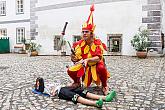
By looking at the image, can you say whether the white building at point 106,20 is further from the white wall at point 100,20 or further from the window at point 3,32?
the window at point 3,32

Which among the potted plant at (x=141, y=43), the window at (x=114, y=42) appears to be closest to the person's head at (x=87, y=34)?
the potted plant at (x=141, y=43)

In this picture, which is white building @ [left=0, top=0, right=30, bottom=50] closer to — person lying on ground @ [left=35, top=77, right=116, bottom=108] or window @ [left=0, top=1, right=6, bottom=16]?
window @ [left=0, top=1, right=6, bottom=16]

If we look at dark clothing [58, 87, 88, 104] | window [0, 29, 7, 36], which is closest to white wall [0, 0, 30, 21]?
window [0, 29, 7, 36]

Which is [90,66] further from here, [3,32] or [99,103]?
[3,32]

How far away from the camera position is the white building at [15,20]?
79.2 feet

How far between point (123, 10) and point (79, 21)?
9.49 feet

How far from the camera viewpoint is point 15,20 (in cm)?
2514

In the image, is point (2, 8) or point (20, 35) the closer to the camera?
point (20, 35)

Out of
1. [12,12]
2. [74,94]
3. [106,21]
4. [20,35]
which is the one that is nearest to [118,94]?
[74,94]

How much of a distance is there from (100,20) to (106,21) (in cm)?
38

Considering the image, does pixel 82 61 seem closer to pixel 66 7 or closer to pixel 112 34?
pixel 112 34

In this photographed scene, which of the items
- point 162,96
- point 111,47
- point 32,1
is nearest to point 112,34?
point 111,47

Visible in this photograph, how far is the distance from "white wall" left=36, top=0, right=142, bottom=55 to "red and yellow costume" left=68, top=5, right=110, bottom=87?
9484 millimetres

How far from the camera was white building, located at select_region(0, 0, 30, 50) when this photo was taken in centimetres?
2414
